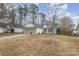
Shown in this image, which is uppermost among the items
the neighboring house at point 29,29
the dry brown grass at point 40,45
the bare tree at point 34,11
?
the bare tree at point 34,11

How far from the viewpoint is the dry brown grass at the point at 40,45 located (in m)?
2.16


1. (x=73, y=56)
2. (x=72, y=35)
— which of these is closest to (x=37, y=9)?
(x=72, y=35)

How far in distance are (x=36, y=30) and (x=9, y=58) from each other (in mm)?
386

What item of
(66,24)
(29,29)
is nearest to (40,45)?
(29,29)

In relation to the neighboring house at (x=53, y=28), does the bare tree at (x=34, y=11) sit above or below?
above

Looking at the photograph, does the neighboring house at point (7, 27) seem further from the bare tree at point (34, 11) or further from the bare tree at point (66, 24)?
the bare tree at point (66, 24)

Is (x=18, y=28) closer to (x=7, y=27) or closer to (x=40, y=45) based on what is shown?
(x=7, y=27)

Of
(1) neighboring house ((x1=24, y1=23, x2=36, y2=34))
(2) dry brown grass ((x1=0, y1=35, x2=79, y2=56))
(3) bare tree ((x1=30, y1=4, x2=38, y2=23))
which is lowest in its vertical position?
(2) dry brown grass ((x1=0, y1=35, x2=79, y2=56))

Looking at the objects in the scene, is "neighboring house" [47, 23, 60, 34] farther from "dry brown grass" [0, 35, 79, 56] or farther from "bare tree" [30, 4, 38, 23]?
"bare tree" [30, 4, 38, 23]

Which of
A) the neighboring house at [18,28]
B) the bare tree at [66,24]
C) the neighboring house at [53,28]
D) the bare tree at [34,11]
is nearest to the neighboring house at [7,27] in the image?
the neighboring house at [18,28]

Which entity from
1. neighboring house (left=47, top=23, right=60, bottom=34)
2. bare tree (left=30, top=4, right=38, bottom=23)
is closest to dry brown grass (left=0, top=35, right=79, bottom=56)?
neighboring house (left=47, top=23, right=60, bottom=34)

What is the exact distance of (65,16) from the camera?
217 centimetres

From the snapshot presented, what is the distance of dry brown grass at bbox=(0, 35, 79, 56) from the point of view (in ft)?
7.09

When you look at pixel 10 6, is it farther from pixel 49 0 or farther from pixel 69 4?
pixel 69 4
